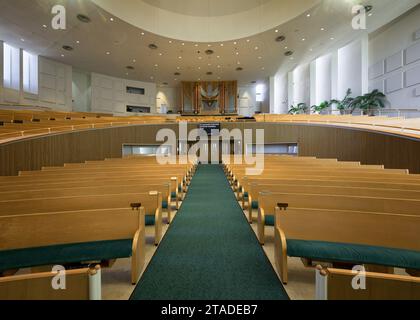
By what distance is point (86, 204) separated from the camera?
1842 millimetres

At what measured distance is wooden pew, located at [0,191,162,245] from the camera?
1.72m

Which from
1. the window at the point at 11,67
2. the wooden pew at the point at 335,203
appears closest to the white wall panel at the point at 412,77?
the wooden pew at the point at 335,203

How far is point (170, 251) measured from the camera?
1855mm

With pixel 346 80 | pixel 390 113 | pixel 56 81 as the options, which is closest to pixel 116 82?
pixel 56 81

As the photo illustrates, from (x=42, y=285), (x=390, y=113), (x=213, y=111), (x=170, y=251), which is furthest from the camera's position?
(x=213, y=111)

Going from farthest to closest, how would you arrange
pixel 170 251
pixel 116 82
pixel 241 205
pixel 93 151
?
pixel 116 82
pixel 93 151
pixel 241 205
pixel 170 251

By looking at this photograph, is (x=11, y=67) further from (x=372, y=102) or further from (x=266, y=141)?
(x=372, y=102)

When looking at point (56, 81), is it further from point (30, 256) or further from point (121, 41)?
point (30, 256)

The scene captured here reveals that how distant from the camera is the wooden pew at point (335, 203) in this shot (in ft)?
5.43

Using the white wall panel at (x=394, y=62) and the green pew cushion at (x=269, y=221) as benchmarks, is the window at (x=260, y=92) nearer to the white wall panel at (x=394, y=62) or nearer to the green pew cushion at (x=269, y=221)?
the white wall panel at (x=394, y=62)

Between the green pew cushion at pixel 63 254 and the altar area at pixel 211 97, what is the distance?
1536 cm

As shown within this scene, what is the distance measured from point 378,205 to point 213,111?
15.3m

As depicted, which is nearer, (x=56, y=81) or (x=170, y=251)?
(x=170, y=251)

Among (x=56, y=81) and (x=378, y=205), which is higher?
(x=56, y=81)
